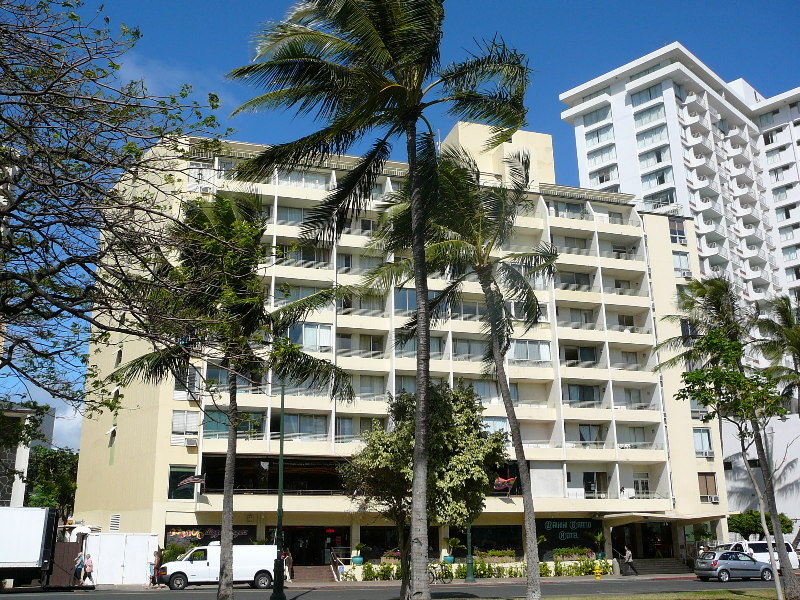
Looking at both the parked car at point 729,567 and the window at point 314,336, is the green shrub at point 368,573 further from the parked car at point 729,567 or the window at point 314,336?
the parked car at point 729,567

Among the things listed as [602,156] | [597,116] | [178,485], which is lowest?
[178,485]

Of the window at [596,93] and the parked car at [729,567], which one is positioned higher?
the window at [596,93]

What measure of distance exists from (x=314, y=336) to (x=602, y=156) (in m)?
51.1

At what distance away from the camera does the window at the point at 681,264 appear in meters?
58.8

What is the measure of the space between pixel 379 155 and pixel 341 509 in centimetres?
2951

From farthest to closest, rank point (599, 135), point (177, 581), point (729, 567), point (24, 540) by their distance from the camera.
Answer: point (599, 135)
point (729, 567)
point (177, 581)
point (24, 540)

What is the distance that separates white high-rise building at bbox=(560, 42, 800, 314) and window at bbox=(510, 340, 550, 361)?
2961 centimetres

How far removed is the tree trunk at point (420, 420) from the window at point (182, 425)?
28.2m

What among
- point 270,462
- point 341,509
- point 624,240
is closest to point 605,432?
point 624,240

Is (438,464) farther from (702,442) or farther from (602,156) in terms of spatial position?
(602,156)

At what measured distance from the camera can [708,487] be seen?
54594 mm

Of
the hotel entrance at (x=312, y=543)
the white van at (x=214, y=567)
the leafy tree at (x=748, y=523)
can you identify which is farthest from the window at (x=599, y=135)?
the white van at (x=214, y=567)

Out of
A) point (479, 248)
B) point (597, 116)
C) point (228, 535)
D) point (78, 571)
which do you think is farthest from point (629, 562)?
point (597, 116)

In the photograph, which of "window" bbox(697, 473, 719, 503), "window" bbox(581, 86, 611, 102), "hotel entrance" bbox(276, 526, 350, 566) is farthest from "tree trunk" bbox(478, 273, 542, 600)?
"window" bbox(581, 86, 611, 102)
